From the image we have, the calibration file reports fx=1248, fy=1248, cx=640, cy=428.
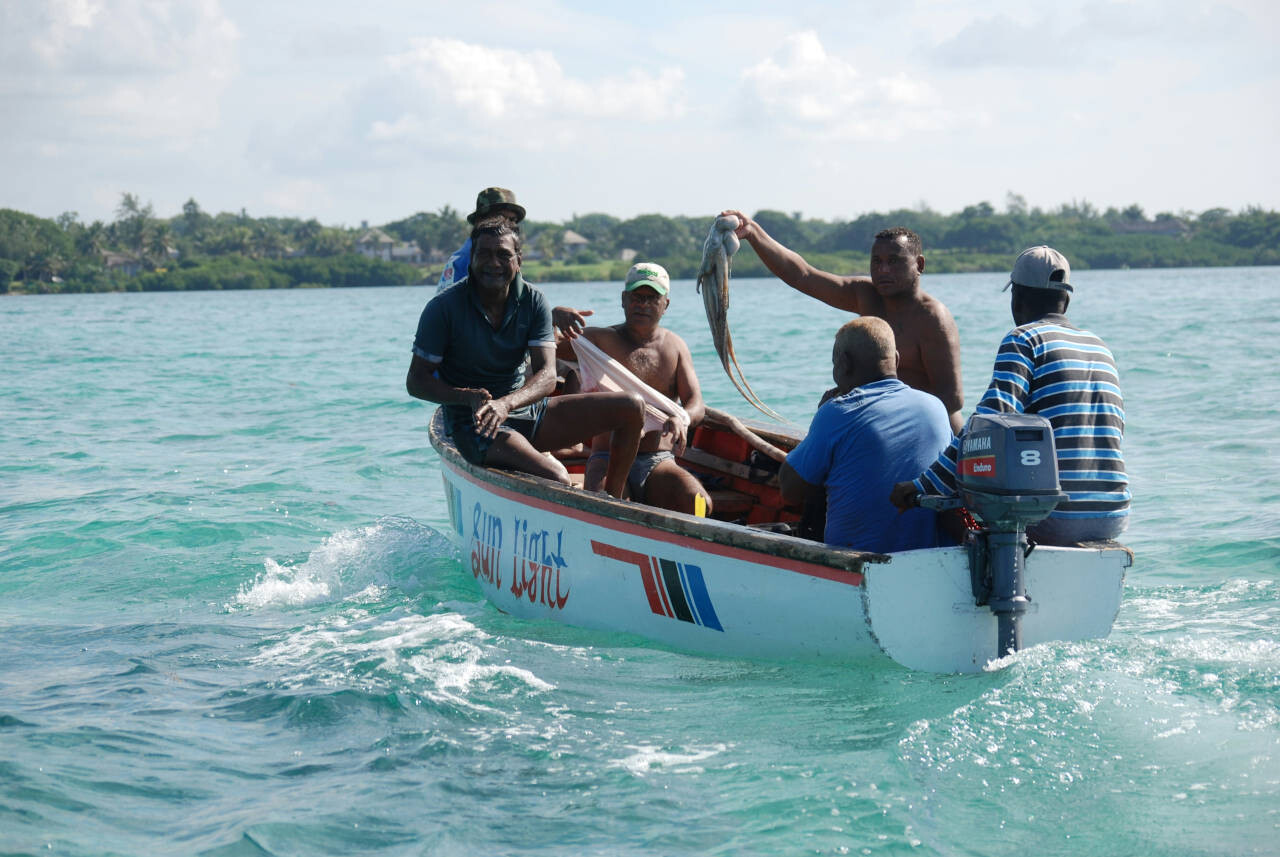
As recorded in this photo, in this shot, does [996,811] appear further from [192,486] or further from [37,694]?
[192,486]

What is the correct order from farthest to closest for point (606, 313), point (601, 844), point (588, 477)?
point (606, 313), point (588, 477), point (601, 844)

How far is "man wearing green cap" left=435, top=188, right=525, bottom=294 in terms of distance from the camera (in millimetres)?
6848

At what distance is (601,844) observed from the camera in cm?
383

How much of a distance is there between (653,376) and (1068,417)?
264 cm

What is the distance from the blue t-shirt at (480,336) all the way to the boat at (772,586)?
502mm

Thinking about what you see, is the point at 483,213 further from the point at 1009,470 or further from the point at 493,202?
the point at 1009,470

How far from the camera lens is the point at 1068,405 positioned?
15.0 ft

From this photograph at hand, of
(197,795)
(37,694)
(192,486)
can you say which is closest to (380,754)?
(197,795)

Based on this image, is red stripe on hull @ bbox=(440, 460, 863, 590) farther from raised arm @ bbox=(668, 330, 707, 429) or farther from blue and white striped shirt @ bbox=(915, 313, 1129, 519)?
raised arm @ bbox=(668, 330, 707, 429)

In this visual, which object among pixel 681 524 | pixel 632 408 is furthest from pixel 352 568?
pixel 681 524

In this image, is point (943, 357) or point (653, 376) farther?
point (653, 376)

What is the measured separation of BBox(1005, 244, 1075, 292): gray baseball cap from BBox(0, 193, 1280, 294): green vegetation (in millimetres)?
82919

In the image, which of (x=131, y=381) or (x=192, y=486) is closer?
(x=192, y=486)

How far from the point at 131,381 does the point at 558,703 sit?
20.4 metres
